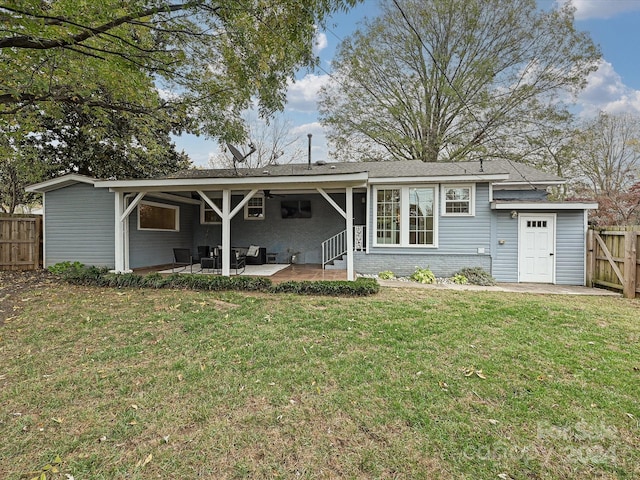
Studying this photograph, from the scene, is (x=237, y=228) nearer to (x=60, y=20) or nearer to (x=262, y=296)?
(x=262, y=296)

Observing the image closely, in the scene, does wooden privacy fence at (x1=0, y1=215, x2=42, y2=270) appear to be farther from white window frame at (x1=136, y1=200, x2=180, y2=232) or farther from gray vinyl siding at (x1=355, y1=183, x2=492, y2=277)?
gray vinyl siding at (x1=355, y1=183, x2=492, y2=277)

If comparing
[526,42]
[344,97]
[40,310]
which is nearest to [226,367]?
[40,310]

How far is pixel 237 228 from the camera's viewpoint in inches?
475

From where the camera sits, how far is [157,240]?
10.7 m

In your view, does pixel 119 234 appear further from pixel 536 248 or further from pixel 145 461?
pixel 536 248

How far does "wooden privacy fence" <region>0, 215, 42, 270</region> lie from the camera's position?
992 cm

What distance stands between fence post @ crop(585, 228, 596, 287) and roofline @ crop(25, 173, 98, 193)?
578 inches

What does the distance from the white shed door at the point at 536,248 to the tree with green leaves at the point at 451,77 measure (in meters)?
8.17

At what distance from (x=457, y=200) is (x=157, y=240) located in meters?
10.1

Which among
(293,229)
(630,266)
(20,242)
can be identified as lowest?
(630,266)

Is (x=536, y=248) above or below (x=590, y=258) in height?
above

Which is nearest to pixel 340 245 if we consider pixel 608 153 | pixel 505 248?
pixel 505 248

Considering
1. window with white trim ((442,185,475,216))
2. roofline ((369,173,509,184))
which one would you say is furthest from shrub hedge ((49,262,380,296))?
window with white trim ((442,185,475,216))

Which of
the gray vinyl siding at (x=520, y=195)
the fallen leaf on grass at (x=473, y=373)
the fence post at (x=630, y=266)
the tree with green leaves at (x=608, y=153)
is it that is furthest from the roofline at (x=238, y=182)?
the tree with green leaves at (x=608, y=153)
